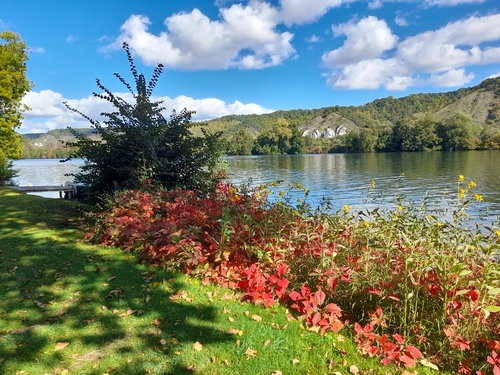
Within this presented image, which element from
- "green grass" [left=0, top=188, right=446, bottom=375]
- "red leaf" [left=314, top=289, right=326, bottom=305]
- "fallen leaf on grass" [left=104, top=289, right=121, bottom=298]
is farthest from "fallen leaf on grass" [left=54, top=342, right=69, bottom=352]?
"red leaf" [left=314, top=289, right=326, bottom=305]

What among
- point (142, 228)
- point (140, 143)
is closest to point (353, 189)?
point (140, 143)

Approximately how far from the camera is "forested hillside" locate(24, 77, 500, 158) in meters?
76.0

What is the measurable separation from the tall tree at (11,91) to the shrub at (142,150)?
1584 cm

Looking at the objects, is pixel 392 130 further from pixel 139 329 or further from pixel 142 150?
pixel 139 329

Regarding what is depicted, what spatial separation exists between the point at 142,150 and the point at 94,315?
17.7ft

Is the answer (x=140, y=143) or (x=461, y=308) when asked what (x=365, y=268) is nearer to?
(x=461, y=308)

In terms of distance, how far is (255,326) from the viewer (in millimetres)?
3100

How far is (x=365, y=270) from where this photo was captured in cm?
337

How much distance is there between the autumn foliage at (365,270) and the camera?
274cm

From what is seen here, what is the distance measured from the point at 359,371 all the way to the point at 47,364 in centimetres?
249

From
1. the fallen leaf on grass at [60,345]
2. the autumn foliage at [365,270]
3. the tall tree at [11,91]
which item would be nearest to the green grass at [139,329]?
the fallen leaf on grass at [60,345]

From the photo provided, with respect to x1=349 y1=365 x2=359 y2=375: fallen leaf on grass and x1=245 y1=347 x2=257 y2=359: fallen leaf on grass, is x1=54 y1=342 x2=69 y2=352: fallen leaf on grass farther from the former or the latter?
x1=349 y1=365 x2=359 y2=375: fallen leaf on grass

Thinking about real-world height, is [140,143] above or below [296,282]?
above

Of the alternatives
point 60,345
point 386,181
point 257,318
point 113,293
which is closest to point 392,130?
point 386,181
